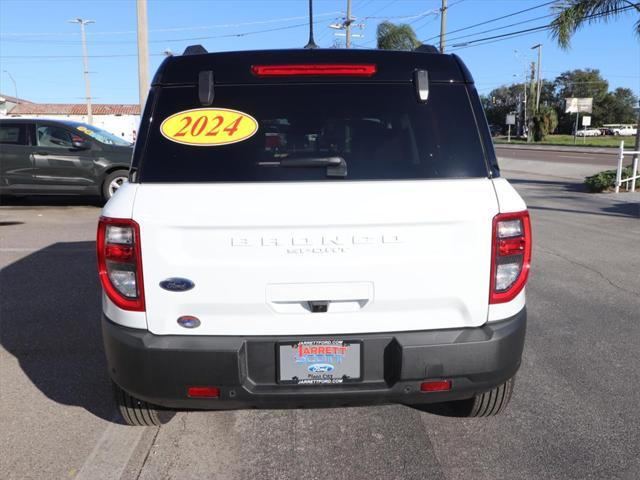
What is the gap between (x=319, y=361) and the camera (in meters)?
2.49

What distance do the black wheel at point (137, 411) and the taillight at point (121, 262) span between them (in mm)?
632

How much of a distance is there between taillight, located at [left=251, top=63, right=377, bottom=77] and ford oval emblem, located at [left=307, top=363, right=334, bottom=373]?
135 centimetres

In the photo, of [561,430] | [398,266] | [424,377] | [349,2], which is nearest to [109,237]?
[398,266]

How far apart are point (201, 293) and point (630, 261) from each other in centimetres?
665

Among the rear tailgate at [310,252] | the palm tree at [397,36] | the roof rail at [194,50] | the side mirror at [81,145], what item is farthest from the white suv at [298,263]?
the palm tree at [397,36]

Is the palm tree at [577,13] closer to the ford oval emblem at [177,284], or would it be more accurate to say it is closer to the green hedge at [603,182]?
the green hedge at [603,182]

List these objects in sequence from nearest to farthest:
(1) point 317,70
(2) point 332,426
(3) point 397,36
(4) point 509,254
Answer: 1. (4) point 509,254
2. (1) point 317,70
3. (2) point 332,426
4. (3) point 397,36

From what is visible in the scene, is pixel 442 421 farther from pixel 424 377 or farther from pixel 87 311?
pixel 87 311

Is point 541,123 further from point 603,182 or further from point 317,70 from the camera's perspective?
point 317,70

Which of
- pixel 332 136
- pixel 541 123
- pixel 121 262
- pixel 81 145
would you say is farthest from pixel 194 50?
pixel 541 123

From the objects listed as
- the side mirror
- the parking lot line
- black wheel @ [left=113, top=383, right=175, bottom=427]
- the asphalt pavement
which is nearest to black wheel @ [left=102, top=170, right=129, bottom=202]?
the side mirror

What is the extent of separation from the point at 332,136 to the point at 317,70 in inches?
12.5

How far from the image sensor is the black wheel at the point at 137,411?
9.55ft

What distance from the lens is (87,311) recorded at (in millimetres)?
5148
